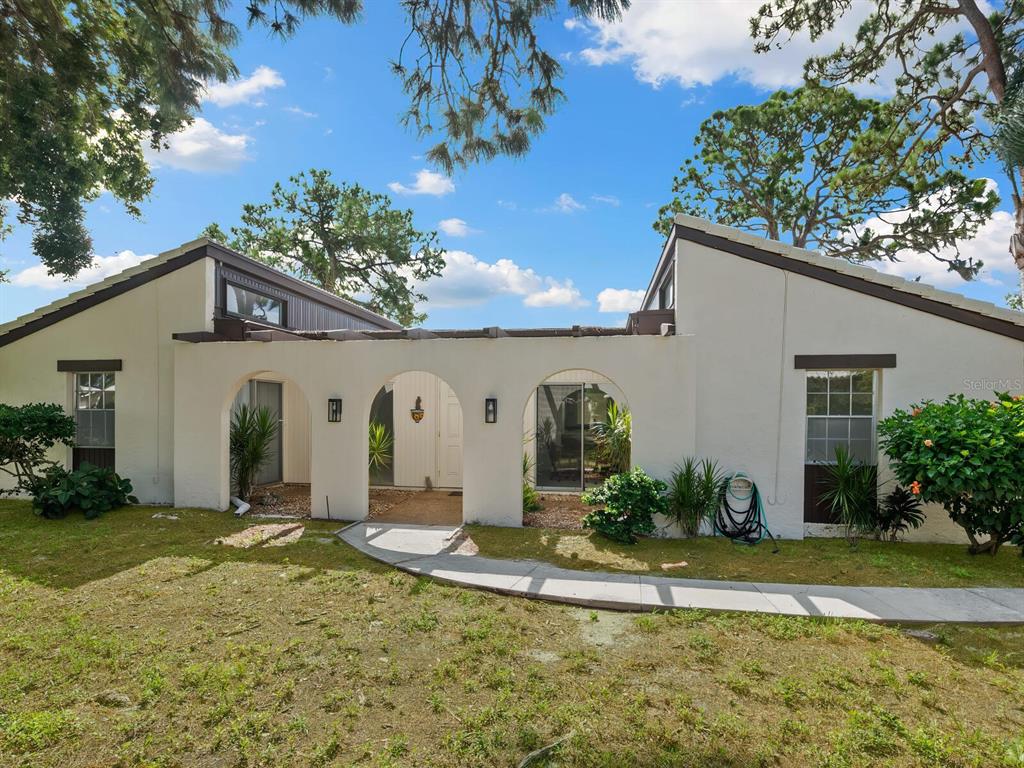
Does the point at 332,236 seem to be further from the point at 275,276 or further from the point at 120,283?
the point at 120,283

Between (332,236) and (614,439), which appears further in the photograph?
(332,236)

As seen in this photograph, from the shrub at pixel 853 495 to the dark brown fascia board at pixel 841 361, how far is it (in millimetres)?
1299

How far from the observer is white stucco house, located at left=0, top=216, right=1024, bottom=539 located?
7805 millimetres

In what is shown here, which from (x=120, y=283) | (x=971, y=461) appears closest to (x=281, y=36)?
(x=120, y=283)

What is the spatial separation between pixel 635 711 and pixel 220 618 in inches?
156

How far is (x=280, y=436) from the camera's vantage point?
43.2 feet

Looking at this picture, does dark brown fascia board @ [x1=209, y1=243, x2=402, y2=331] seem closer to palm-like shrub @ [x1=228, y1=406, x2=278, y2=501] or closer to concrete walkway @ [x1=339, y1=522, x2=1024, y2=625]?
palm-like shrub @ [x1=228, y1=406, x2=278, y2=501]

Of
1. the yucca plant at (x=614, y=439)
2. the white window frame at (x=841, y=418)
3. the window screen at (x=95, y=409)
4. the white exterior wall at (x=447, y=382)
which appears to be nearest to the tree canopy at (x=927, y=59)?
the white window frame at (x=841, y=418)

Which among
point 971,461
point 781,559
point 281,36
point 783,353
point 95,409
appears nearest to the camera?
point 281,36

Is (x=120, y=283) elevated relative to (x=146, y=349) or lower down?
elevated

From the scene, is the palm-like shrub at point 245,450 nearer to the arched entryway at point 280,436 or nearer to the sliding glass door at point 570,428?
the arched entryway at point 280,436

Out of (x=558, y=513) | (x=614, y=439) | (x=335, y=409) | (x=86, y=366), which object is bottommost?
(x=558, y=513)

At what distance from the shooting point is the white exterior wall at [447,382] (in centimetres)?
800

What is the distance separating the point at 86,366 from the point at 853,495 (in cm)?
1399
